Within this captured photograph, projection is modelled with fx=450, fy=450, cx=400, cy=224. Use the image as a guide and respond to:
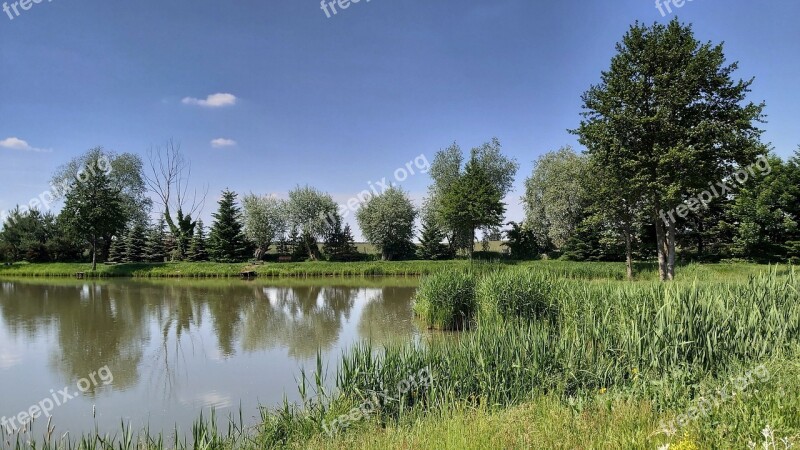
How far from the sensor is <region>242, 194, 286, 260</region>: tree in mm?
43844

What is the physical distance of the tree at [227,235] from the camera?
134 ft

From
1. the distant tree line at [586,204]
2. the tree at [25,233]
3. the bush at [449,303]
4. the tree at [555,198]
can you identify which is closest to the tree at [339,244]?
the distant tree line at [586,204]

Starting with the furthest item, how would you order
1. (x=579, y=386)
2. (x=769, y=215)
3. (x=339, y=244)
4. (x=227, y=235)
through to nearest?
(x=339, y=244) → (x=227, y=235) → (x=769, y=215) → (x=579, y=386)

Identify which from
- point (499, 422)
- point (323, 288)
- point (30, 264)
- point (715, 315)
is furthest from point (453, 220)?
point (30, 264)

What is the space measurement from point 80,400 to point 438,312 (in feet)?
30.6

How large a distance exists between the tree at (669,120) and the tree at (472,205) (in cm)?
1493

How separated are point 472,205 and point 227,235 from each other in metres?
22.4

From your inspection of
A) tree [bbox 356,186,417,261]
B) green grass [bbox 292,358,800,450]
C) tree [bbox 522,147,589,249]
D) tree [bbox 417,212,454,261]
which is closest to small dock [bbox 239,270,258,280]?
tree [bbox 356,186,417,261]

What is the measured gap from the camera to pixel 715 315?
22.5ft

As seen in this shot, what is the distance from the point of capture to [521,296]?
40.4 feet

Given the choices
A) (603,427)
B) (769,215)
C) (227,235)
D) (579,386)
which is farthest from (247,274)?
(769,215)

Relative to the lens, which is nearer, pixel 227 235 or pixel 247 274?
pixel 247 274

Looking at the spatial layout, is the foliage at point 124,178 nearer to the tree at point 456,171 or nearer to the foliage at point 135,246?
the foliage at point 135,246

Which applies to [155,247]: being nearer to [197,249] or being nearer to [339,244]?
[197,249]
